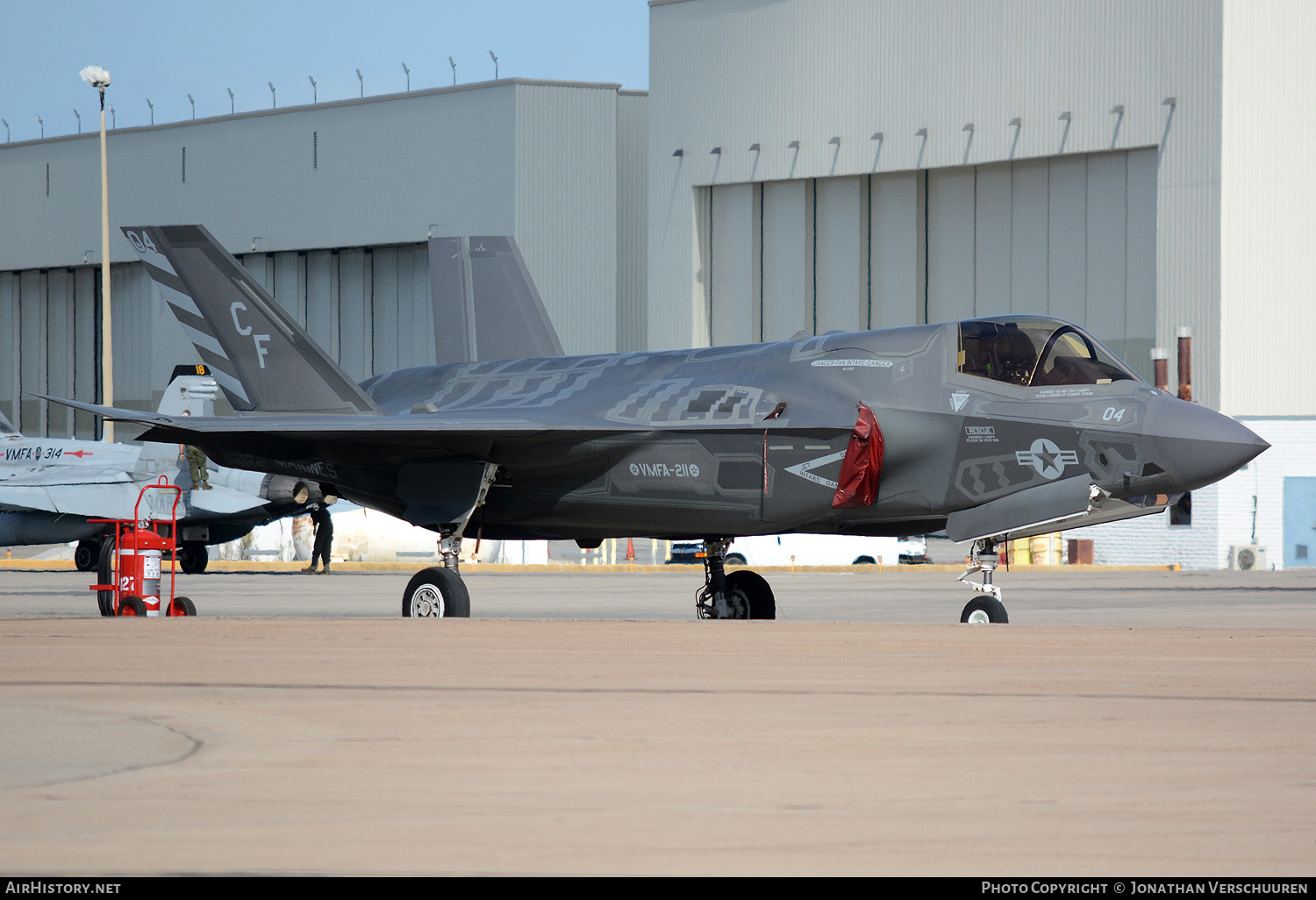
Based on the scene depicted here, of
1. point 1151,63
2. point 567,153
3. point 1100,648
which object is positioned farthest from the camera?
point 567,153

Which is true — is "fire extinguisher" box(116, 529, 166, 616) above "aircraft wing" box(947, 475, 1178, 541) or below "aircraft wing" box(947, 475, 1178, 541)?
below

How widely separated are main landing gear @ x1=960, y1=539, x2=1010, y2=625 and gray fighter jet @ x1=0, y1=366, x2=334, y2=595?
815 inches

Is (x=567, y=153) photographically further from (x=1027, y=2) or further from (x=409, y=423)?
(x=409, y=423)

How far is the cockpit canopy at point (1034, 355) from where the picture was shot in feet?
47.8

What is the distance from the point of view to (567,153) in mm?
62094

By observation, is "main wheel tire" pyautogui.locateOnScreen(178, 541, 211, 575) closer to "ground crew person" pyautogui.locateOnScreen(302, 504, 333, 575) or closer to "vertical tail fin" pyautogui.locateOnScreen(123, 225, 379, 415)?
"ground crew person" pyautogui.locateOnScreen(302, 504, 333, 575)

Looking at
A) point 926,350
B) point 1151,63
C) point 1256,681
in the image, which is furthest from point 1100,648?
point 1151,63

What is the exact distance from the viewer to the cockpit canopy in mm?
14570

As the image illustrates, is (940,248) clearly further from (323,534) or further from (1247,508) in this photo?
(323,534)

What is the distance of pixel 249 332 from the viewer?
687 inches

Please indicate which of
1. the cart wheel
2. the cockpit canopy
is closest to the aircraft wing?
the cockpit canopy

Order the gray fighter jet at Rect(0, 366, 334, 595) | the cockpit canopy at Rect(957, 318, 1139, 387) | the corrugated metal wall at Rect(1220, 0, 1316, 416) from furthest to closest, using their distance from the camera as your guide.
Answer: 1. the corrugated metal wall at Rect(1220, 0, 1316, 416)
2. the gray fighter jet at Rect(0, 366, 334, 595)
3. the cockpit canopy at Rect(957, 318, 1139, 387)

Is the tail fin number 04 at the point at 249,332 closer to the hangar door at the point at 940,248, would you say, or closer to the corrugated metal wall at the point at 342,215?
the hangar door at the point at 940,248
